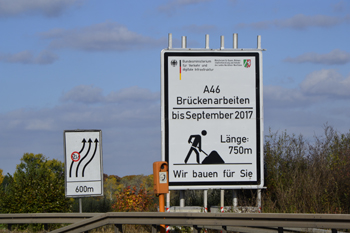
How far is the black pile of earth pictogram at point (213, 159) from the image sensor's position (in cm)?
1377

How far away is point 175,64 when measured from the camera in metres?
13.8

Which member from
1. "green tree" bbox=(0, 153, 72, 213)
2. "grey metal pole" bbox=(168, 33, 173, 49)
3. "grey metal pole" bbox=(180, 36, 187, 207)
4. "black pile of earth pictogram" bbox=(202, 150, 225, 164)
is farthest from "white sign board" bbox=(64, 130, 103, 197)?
"green tree" bbox=(0, 153, 72, 213)

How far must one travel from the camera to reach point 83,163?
1299cm

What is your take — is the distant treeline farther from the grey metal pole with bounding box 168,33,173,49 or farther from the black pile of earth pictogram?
the grey metal pole with bounding box 168,33,173,49

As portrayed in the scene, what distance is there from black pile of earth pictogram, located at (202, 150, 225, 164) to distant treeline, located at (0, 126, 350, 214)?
135 cm

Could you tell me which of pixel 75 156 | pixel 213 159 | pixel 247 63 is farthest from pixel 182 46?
pixel 75 156

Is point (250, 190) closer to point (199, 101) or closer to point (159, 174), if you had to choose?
point (199, 101)

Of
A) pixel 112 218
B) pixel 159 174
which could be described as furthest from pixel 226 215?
pixel 112 218

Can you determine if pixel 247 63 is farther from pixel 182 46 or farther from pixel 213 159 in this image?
pixel 213 159

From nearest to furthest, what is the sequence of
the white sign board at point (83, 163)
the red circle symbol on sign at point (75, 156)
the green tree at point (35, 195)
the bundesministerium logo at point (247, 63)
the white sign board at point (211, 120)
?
the white sign board at point (83, 163) → the red circle symbol on sign at point (75, 156) → the white sign board at point (211, 120) → the bundesministerium logo at point (247, 63) → the green tree at point (35, 195)

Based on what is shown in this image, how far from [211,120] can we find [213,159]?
113cm

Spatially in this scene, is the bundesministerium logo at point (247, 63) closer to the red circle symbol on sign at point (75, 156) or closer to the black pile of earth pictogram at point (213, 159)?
the black pile of earth pictogram at point (213, 159)

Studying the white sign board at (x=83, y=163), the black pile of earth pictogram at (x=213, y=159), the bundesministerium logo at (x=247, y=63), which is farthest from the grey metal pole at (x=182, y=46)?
the white sign board at (x=83, y=163)

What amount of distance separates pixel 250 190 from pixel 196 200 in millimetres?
2277
